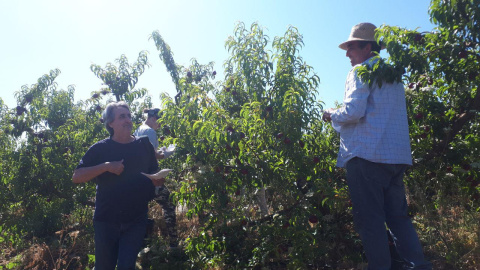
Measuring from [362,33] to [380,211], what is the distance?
1287 mm

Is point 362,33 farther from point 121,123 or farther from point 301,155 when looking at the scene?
point 121,123

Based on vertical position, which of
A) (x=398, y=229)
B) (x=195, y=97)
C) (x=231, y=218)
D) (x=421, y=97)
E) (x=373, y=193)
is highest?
(x=195, y=97)

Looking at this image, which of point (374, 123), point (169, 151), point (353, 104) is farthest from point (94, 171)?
point (374, 123)

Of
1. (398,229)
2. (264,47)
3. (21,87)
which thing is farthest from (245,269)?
(21,87)

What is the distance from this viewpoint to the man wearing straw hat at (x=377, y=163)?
2348mm

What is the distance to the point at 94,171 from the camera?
254 cm

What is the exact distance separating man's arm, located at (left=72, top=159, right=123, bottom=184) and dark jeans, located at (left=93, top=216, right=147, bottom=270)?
325 millimetres

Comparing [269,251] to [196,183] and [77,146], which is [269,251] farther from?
[77,146]

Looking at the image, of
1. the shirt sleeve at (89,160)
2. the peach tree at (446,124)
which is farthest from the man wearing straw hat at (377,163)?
the shirt sleeve at (89,160)

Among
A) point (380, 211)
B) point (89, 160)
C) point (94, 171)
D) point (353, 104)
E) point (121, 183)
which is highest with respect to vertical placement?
point (89, 160)

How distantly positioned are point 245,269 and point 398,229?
4.47 ft

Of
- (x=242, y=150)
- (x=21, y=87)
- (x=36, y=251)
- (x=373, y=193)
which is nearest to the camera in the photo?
(x=373, y=193)

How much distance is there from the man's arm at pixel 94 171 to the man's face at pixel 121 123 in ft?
1.08

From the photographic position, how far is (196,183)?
10.4ft
